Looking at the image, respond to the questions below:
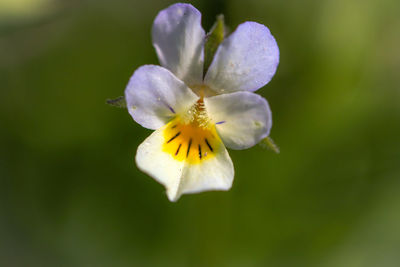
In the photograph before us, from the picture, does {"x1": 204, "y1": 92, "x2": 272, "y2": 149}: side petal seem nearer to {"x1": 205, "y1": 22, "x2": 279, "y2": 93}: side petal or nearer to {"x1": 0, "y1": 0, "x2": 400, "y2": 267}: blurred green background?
{"x1": 205, "y1": 22, "x2": 279, "y2": 93}: side petal

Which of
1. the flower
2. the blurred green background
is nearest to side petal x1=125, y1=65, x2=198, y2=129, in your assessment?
the flower

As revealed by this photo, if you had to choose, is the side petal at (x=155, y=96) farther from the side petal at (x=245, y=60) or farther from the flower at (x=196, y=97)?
the side petal at (x=245, y=60)

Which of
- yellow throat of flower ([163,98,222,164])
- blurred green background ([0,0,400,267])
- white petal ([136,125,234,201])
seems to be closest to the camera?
white petal ([136,125,234,201])

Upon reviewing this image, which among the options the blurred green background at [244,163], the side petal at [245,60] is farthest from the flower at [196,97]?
the blurred green background at [244,163]

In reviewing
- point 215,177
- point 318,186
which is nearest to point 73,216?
point 318,186

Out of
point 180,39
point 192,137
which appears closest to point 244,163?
point 192,137

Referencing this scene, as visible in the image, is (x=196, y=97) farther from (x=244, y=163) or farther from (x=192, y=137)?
(x=244, y=163)
